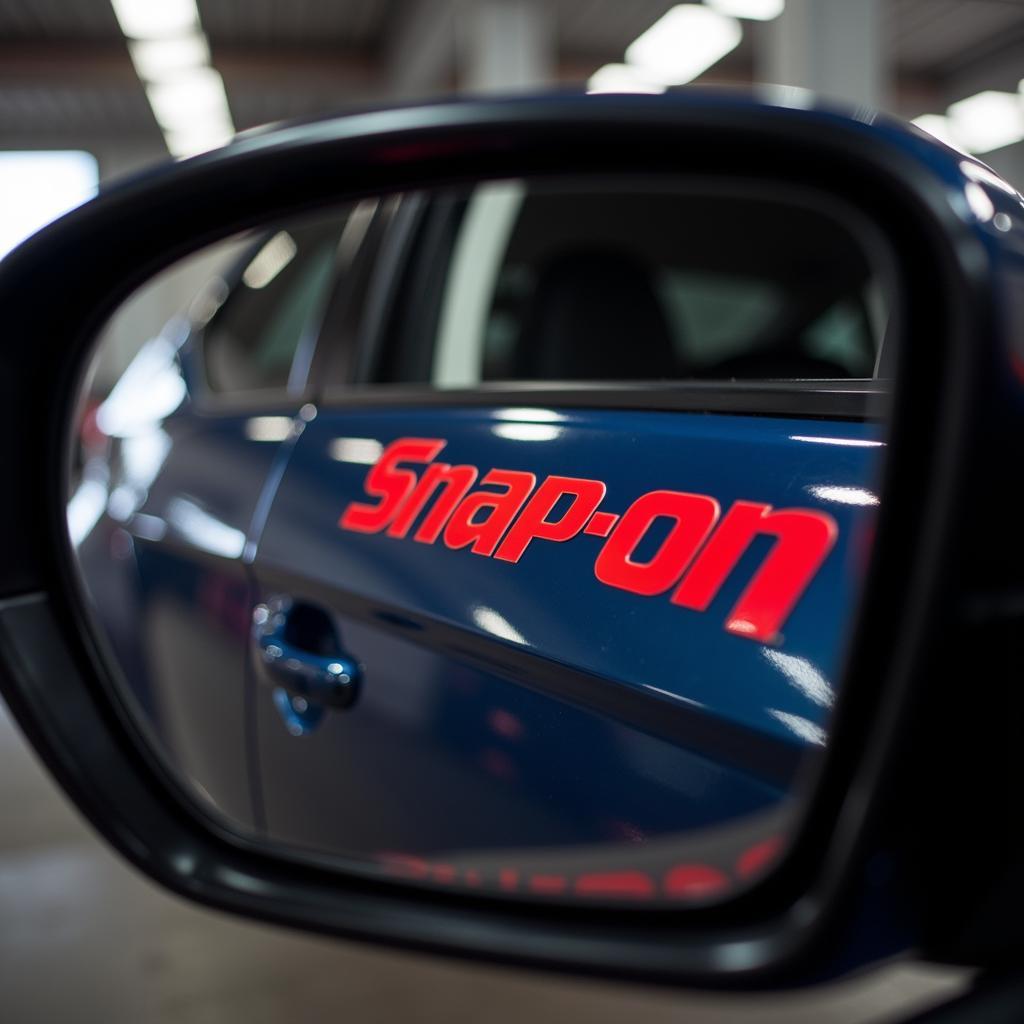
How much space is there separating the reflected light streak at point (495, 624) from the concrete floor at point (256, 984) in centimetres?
75

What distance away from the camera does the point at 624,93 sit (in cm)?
50

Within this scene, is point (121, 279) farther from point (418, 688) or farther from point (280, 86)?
point (280, 86)

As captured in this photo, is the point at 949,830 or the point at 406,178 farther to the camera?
the point at 406,178

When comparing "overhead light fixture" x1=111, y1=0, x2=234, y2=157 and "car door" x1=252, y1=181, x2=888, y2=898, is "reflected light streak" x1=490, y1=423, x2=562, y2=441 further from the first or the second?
"overhead light fixture" x1=111, y1=0, x2=234, y2=157

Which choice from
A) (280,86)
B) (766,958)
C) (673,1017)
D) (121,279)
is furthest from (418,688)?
(280,86)

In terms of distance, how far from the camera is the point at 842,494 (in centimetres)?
63

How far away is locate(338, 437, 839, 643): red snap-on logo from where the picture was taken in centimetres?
62

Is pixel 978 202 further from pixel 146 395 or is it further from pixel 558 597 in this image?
pixel 146 395

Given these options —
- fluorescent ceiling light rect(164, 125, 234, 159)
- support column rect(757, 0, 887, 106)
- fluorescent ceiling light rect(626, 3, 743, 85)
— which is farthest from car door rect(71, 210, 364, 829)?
fluorescent ceiling light rect(164, 125, 234, 159)

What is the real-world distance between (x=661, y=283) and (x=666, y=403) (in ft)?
7.62

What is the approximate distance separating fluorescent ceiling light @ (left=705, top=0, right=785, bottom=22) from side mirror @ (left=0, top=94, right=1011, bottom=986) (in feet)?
22.0

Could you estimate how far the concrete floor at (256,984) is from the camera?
5.18 feet

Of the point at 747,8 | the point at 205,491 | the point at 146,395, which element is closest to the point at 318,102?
the point at 747,8

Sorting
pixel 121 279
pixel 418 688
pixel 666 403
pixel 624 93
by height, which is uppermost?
pixel 624 93
